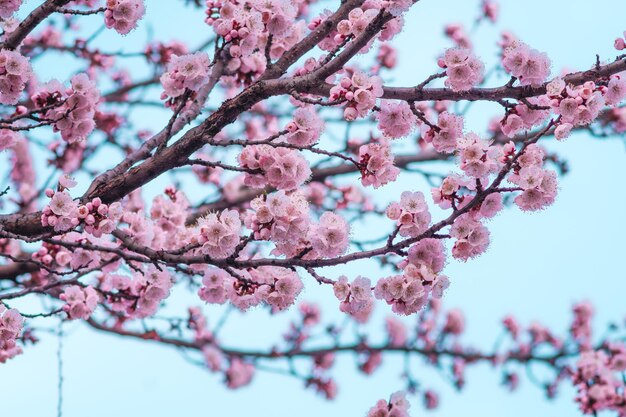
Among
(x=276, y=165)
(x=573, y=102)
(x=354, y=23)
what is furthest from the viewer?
(x=354, y=23)

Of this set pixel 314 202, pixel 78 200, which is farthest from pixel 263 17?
pixel 314 202

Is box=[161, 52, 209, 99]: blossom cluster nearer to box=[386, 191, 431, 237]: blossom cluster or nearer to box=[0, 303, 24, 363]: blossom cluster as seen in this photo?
box=[386, 191, 431, 237]: blossom cluster

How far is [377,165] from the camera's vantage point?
3.59 metres

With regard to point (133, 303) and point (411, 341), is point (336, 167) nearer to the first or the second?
point (133, 303)

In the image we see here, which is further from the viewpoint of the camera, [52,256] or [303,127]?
[52,256]

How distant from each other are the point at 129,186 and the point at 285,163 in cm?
86

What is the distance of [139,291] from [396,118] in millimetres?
2107

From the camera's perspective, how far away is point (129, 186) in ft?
12.0

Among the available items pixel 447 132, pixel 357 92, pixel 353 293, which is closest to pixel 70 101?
pixel 357 92

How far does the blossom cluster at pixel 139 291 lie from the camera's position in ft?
14.6

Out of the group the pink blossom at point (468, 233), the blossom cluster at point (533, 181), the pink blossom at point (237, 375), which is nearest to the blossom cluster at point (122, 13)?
the pink blossom at point (468, 233)

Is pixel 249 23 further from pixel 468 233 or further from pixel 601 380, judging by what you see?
pixel 601 380

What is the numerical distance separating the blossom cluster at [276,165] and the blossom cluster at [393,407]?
4.70ft

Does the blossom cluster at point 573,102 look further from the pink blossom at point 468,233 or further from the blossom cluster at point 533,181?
the pink blossom at point 468,233
